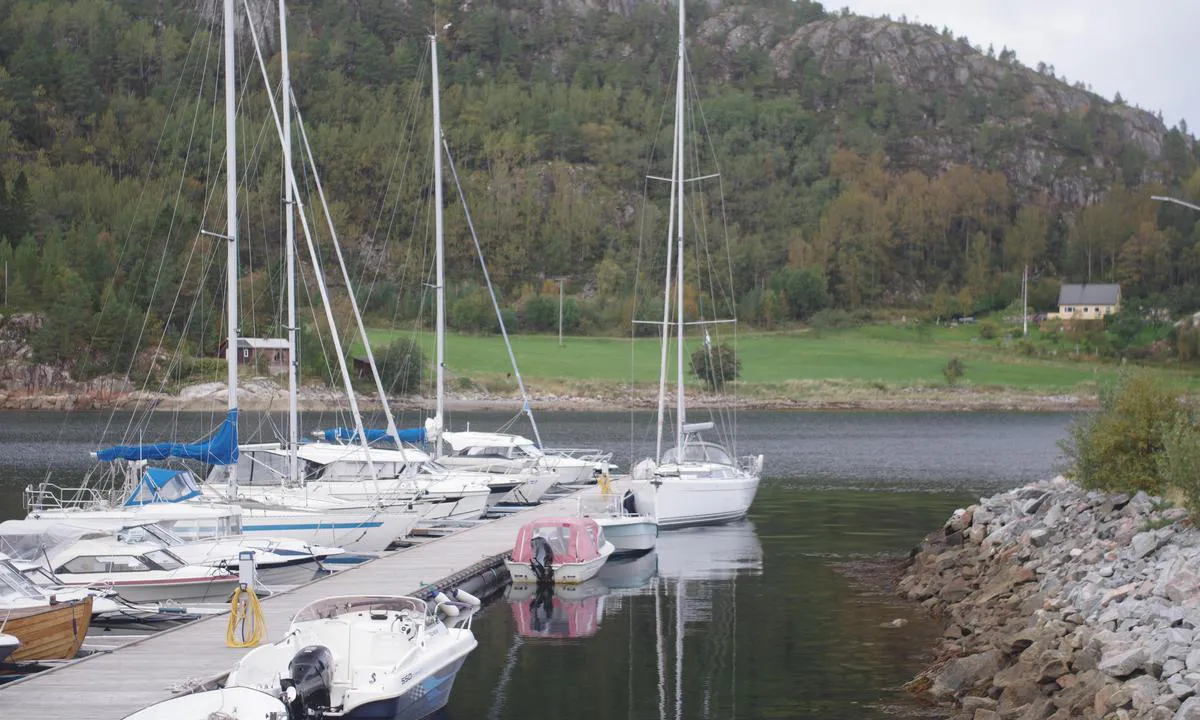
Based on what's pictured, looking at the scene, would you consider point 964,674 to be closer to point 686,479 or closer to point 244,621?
point 244,621

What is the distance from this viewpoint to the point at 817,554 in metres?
38.0

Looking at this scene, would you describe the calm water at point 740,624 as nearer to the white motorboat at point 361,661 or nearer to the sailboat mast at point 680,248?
the white motorboat at point 361,661

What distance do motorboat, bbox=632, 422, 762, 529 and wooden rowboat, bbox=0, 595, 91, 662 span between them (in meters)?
21.9

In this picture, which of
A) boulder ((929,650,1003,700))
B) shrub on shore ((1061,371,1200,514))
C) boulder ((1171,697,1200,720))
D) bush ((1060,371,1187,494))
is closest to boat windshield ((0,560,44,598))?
boulder ((929,650,1003,700))

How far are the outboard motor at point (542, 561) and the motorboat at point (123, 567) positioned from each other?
7187mm

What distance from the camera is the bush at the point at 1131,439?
29781mm

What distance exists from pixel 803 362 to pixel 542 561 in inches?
4981

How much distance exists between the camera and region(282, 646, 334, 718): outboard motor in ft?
54.9

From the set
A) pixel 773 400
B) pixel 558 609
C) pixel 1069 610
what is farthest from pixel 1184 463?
pixel 773 400

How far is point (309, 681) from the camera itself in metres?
16.9

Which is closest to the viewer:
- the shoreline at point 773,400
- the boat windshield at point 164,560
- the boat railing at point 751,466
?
the boat windshield at point 164,560

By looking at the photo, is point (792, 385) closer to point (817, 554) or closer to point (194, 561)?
point (817, 554)

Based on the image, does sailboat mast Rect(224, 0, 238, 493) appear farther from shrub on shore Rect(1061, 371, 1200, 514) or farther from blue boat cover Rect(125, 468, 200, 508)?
shrub on shore Rect(1061, 371, 1200, 514)

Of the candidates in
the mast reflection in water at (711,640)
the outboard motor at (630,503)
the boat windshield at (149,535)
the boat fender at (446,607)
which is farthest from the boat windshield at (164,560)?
the outboard motor at (630,503)
